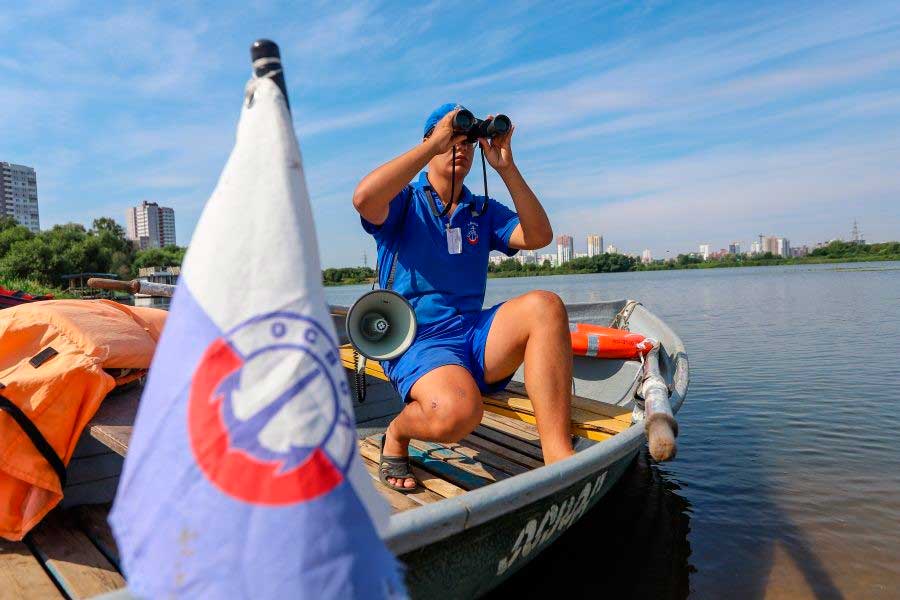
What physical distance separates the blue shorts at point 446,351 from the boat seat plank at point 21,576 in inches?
55.0

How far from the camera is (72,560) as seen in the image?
205cm

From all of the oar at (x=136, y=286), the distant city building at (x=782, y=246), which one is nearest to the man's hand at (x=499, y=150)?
the oar at (x=136, y=286)

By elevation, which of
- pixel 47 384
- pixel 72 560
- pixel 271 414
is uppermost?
pixel 271 414

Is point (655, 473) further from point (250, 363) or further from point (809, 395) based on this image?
point (250, 363)

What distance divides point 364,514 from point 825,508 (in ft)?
14.0

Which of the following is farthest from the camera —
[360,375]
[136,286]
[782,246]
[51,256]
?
[782,246]

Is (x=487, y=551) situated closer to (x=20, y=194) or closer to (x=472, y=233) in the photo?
(x=472, y=233)

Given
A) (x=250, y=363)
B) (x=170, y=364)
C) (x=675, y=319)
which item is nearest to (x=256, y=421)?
(x=250, y=363)

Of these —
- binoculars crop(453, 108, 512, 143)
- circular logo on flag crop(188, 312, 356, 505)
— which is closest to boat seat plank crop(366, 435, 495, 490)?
binoculars crop(453, 108, 512, 143)

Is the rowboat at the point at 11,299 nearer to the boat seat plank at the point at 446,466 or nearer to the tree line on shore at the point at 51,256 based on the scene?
the boat seat plank at the point at 446,466

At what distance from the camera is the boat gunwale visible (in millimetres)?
1379

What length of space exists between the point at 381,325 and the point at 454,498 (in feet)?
4.00

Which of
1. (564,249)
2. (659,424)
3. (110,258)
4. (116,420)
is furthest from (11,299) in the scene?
(564,249)

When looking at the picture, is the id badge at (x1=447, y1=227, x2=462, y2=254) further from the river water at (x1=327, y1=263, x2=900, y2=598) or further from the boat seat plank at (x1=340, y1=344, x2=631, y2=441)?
the river water at (x1=327, y1=263, x2=900, y2=598)
